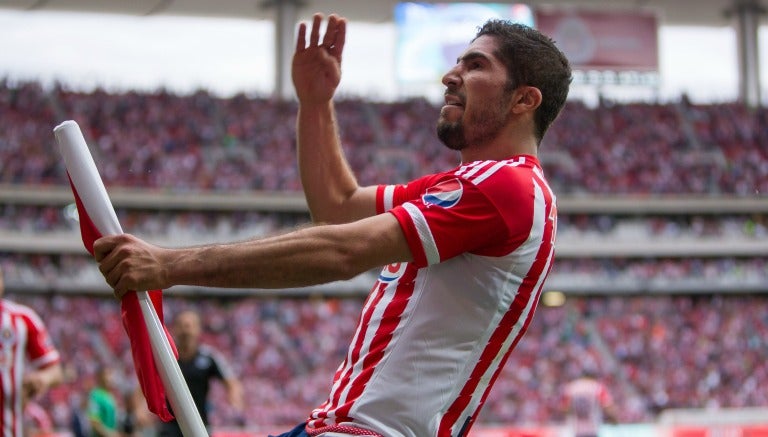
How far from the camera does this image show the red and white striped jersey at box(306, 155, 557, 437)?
2670mm

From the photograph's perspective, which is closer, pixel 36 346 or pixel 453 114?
pixel 453 114

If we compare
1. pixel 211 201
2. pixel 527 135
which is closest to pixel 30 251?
pixel 211 201

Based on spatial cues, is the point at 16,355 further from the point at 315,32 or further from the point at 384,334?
the point at 384,334

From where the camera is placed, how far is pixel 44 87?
3569 centimetres

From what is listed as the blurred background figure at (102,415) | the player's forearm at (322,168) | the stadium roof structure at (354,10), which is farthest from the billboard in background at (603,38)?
the player's forearm at (322,168)

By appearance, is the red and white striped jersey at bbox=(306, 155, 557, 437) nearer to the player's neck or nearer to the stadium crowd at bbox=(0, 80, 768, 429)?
the player's neck

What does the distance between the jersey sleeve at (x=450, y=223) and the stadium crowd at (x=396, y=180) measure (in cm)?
2007

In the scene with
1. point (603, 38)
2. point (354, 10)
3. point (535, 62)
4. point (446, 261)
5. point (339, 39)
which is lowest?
point (603, 38)

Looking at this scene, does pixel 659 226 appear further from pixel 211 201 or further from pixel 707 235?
pixel 211 201

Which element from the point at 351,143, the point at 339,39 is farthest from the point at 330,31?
the point at 351,143

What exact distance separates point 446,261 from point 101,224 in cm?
89

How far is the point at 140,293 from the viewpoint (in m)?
2.56

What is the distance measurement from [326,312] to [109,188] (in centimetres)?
808

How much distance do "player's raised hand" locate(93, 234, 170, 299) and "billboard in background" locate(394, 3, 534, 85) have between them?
33622mm
